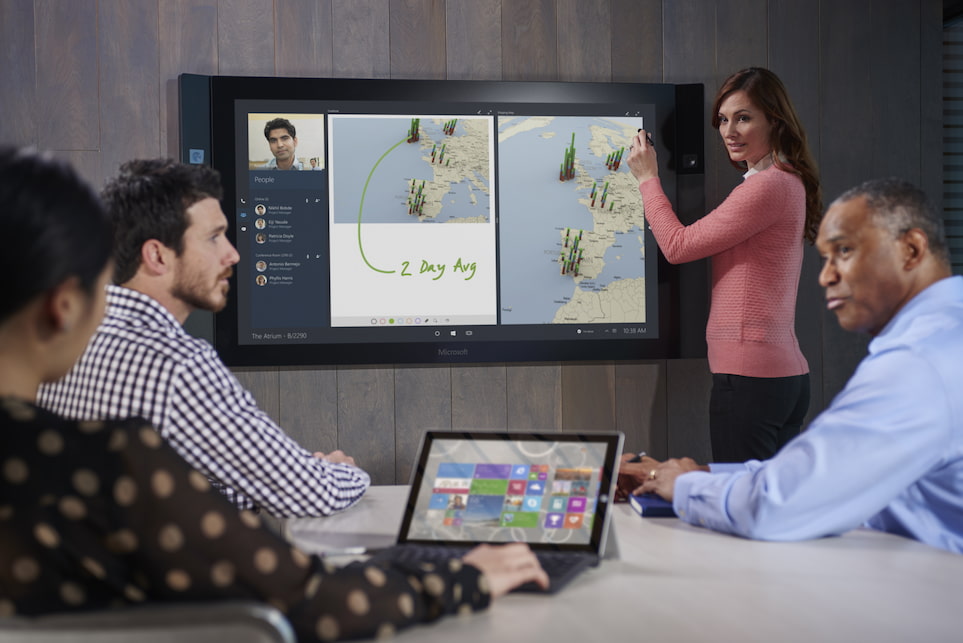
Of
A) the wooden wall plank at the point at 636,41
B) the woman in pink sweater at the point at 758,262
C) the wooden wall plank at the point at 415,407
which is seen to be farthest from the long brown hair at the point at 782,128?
the wooden wall plank at the point at 415,407

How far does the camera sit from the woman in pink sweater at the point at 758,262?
2.84 m

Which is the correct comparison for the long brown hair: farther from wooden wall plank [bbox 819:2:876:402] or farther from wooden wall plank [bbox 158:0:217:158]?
wooden wall plank [bbox 158:0:217:158]

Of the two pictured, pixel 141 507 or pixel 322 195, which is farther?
pixel 322 195

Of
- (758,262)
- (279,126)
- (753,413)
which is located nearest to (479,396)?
(753,413)

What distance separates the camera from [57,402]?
1.66 m

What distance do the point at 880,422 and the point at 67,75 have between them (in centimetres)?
292

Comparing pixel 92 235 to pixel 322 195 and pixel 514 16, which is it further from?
pixel 514 16

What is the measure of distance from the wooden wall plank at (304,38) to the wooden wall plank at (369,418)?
1.12 m

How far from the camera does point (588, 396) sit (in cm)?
343

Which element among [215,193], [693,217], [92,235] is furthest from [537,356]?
[92,235]

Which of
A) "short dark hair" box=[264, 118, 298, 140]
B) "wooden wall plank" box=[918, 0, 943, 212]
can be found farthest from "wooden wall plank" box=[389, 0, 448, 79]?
"wooden wall plank" box=[918, 0, 943, 212]

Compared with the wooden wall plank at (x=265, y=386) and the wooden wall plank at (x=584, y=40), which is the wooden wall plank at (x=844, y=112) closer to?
the wooden wall plank at (x=584, y=40)

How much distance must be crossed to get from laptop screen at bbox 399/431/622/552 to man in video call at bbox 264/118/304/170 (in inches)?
80.6

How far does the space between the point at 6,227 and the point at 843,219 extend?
54.4 inches
